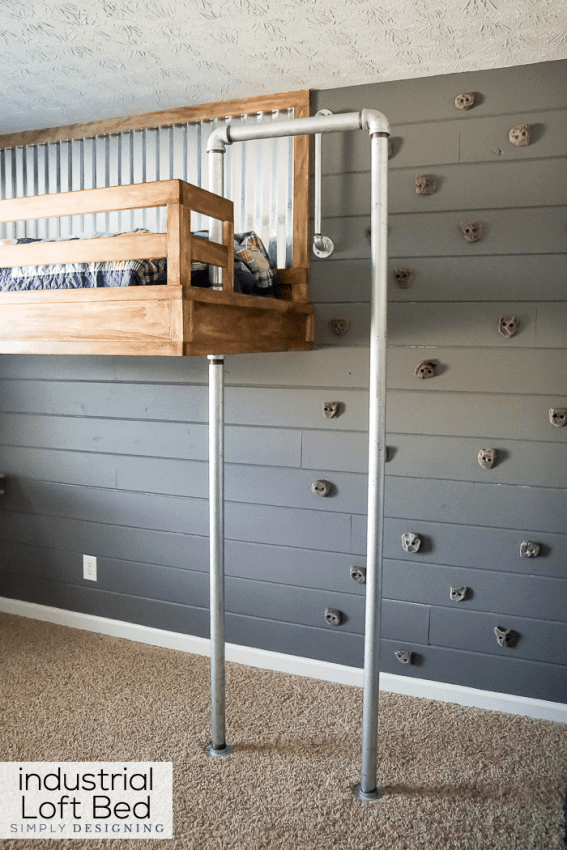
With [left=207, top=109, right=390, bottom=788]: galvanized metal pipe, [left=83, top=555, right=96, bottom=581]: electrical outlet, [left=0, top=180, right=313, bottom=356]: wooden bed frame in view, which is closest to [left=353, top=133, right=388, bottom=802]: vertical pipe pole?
[left=207, top=109, right=390, bottom=788]: galvanized metal pipe

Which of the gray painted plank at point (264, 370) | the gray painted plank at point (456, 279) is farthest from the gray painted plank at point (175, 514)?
the gray painted plank at point (456, 279)

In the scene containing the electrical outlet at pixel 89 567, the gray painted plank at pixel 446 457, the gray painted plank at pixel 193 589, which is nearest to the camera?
the gray painted plank at pixel 446 457

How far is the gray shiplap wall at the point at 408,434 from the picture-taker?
2.08 meters

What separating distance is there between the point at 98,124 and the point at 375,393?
5.37 feet

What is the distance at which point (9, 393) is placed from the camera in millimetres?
2822

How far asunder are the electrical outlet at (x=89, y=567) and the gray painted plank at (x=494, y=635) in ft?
4.43

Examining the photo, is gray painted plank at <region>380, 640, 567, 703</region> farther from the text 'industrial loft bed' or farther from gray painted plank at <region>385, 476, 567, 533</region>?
the text 'industrial loft bed'

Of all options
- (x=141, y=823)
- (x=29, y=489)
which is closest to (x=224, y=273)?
(x=141, y=823)

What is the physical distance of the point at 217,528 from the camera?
1913 mm

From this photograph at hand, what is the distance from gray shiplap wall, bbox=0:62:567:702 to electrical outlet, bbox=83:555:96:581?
0.40 ft

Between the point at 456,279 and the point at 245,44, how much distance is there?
918mm

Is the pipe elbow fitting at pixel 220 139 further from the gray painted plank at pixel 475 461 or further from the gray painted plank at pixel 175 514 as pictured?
the gray painted plank at pixel 175 514

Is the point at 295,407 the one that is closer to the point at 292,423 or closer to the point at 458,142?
the point at 292,423

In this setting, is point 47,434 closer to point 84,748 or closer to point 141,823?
point 84,748
